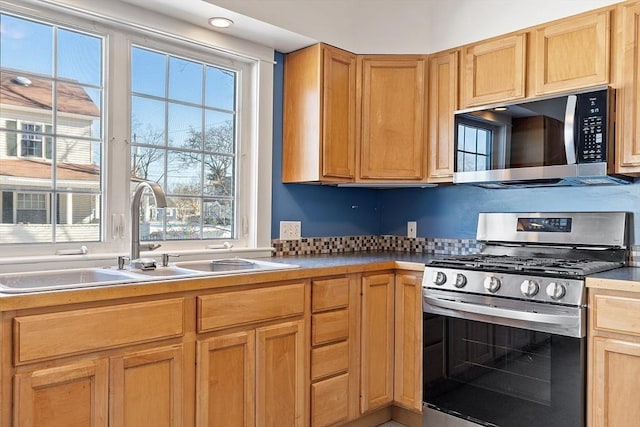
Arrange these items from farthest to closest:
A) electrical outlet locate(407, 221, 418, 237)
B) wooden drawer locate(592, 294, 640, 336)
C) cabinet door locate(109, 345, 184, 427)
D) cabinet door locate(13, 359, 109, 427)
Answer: electrical outlet locate(407, 221, 418, 237) → wooden drawer locate(592, 294, 640, 336) → cabinet door locate(109, 345, 184, 427) → cabinet door locate(13, 359, 109, 427)

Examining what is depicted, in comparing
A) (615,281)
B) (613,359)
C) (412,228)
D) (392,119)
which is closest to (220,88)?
(392,119)

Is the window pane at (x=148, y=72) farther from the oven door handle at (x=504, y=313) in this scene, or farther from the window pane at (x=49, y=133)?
the oven door handle at (x=504, y=313)

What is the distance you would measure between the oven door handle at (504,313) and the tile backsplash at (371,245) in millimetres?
731

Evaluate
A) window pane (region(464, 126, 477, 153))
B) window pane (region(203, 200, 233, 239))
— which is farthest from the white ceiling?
window pane (region(203, 200, 233, 239))

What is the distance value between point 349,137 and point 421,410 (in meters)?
1.58

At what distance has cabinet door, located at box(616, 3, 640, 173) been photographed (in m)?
2.23

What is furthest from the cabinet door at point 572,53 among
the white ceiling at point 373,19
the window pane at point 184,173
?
the window pane at point 184,173

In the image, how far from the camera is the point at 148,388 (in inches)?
69.1

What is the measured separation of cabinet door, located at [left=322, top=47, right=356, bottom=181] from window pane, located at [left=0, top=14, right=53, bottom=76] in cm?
140

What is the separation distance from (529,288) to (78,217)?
6.74 feet

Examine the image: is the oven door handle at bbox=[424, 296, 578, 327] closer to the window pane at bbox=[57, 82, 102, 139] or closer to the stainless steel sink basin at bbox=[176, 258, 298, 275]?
the stainless steel sink basin at bbox=[176, 258, 298, 275]

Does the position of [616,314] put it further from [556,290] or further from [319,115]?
[319,115]

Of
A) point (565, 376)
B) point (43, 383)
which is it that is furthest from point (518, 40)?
point (43, 383)

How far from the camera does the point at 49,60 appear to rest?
85.8 inches
